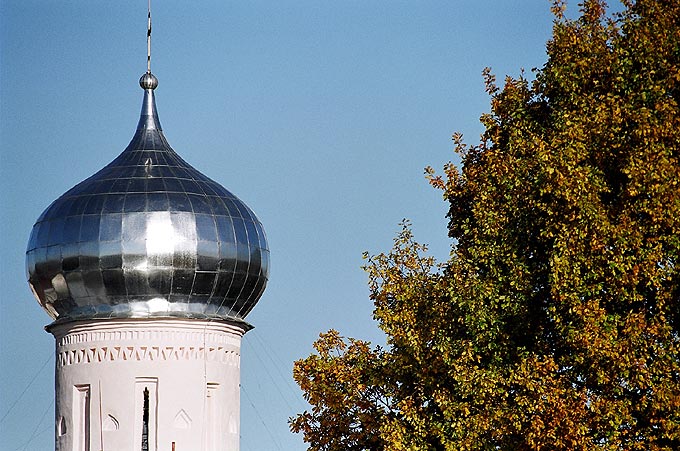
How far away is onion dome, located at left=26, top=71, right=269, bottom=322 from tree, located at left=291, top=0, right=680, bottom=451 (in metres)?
6.55

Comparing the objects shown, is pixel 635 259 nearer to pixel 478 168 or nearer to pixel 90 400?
pixel 478 168

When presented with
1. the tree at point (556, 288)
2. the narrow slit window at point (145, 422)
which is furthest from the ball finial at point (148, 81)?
the tree at point (556, 288)

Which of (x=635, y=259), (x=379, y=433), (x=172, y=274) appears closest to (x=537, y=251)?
(x=635, y=259)

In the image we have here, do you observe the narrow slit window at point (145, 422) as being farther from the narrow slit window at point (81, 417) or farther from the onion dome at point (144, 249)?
the onion dome at point (144, 249)

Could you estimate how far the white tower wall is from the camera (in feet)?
97.8

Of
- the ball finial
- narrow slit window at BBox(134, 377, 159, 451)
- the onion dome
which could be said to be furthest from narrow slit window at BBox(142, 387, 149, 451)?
the ball finial

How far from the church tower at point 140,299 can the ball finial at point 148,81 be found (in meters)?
2.13

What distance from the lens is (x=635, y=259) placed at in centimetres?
2017

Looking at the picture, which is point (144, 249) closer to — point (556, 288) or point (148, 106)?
point (148, 106)

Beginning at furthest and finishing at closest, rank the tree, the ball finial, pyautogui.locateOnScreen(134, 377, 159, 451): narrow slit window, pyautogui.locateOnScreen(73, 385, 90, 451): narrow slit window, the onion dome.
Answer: the ball finial
pyautogui.locateOnScreen(73, 385, 90, 451): narrow slit window
pyautogui.locateOnScreen(134, 377, 159, 451): narrow slit window
the onion dome
the tree

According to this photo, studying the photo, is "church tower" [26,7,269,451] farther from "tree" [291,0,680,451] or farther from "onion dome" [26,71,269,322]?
"tree" [291,0,680,451]

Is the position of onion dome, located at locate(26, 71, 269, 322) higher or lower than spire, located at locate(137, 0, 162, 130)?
lower

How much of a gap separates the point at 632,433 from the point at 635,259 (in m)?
2.19

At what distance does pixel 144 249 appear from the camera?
96.4 ft
